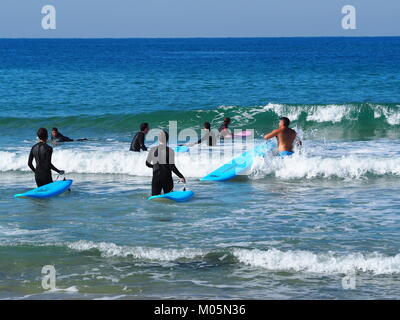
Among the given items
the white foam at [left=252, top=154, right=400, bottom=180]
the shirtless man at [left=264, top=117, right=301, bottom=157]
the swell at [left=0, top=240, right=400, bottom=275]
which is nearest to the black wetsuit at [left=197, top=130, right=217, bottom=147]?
the white foam at [left=252, top=154, right=400, bottom=180]

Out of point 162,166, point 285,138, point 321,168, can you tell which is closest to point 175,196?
point 162,166

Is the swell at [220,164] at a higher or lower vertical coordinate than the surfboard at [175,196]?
higher

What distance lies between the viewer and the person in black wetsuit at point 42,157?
42.3ft

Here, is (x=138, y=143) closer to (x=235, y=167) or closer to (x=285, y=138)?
(x=235, y=167)

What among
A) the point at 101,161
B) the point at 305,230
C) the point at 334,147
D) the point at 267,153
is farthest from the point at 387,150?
the point at 305,230

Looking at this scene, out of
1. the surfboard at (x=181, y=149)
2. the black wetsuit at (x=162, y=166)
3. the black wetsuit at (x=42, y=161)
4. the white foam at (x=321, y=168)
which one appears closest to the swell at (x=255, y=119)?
the surfboard at (x=181, y=149)

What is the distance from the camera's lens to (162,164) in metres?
12.3

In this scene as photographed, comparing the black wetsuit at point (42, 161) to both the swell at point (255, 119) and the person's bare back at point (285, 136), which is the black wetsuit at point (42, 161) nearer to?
the person's bare back at point (285, 136)

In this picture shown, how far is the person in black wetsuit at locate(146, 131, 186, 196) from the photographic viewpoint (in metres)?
12.2

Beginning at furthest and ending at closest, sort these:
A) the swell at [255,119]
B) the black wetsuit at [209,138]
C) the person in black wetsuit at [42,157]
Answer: the swell at [255,119] → the black wetsuit at [209,138] → the person in black wetsuit at [42,157]

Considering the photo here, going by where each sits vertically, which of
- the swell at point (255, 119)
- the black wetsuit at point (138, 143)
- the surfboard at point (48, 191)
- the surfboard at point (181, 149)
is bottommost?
the surfboard at point (48, 191)

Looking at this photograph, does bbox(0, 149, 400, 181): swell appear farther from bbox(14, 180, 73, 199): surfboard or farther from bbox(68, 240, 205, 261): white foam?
bbox(68, 240, 205, 261): white foam

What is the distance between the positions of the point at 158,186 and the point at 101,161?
18.3 ft

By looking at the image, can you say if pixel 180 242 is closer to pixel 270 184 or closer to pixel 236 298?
pixel 236 298
